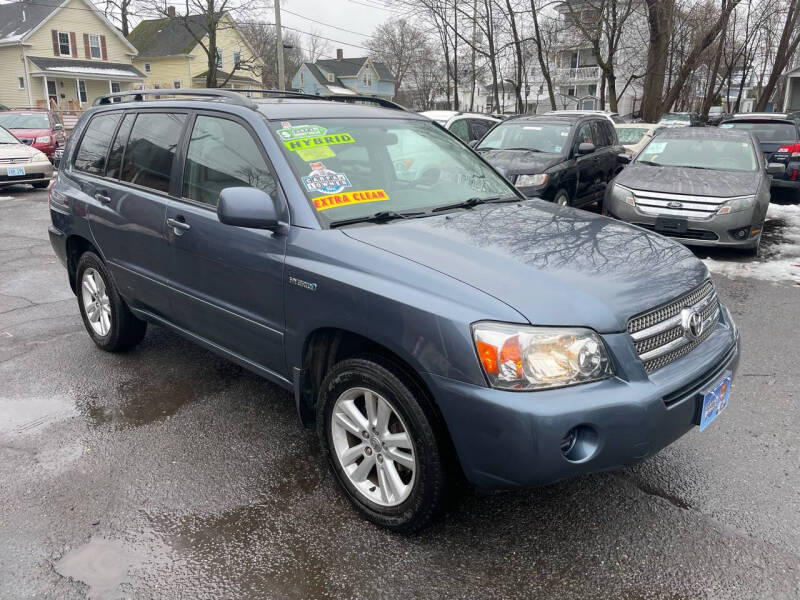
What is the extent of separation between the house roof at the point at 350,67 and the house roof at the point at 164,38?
24113 mm

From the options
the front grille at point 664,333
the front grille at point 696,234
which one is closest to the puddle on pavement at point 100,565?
the front grille at point 664,333

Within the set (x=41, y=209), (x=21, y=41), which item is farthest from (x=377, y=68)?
(x=41, y=209)

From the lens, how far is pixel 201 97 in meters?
3.98

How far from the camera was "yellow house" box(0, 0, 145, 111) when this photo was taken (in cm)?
3881

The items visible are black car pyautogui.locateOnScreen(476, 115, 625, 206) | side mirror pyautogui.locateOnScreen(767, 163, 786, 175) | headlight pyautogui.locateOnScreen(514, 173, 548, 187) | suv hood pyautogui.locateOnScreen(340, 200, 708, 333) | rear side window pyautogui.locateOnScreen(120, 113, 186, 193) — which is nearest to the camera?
suv hood pyautogui.locateOnScreen(340, 200, 708, 333)

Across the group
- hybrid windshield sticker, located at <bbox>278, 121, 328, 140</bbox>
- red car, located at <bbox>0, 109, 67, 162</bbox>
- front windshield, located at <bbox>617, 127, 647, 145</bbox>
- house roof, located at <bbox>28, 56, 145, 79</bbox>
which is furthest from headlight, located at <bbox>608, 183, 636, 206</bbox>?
house roof, located at <bbox>28, 56, 145, 79</bbox>

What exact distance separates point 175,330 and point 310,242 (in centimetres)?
155

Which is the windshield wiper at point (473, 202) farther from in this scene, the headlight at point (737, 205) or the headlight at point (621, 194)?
the headlight at point (737, 205)

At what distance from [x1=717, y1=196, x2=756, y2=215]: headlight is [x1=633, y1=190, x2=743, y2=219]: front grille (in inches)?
1.5

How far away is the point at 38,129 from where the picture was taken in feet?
61.9

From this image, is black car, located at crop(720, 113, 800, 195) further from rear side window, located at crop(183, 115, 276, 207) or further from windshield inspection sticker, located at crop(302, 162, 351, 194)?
rear side window, located at crop(183, 115, 276, 207)

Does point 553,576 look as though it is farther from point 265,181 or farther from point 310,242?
point 265,181

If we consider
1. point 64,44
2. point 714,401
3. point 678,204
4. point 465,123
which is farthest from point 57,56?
point 714,401

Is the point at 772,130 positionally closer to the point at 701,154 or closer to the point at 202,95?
the point at 701,154
